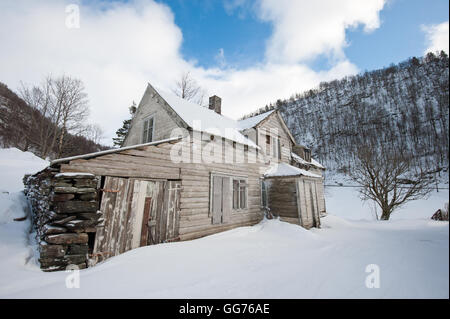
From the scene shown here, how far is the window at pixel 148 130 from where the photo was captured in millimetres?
10148

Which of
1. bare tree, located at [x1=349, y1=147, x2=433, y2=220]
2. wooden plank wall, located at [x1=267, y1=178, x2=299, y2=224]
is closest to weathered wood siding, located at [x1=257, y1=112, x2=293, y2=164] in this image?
wooden plank wall, located at [x1=267, y1=178, x2=299, y2=224]

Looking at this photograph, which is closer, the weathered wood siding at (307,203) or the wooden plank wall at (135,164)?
the wooden plank wall at (135,164)

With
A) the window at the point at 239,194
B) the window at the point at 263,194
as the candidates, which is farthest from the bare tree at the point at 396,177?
the window at the point at 239,194

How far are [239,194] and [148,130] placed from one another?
6.59 meters

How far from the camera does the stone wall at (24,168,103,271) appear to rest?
4.04 meters

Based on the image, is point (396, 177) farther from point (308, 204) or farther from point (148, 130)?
point (148, 130)

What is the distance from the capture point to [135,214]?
562 cm

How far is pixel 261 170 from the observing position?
1123 centimetres

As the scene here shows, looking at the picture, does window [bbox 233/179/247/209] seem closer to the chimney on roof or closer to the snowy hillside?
the chimney on roof

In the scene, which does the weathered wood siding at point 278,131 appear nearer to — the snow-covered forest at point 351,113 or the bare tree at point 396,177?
the bare tree at point 396,177

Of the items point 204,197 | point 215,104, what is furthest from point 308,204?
point 215,104

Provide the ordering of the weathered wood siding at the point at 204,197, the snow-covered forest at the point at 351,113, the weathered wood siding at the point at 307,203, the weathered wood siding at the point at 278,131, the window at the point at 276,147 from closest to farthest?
the weathered wood siding at the point at 204,197 < the weathered wood siding at the point at 307,203 < the weathered wood siding at the point at 278,131 < the window at the point at 276,147 < the snow-covered forest at the point at 351,113

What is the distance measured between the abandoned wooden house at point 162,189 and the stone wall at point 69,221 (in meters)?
0.02
